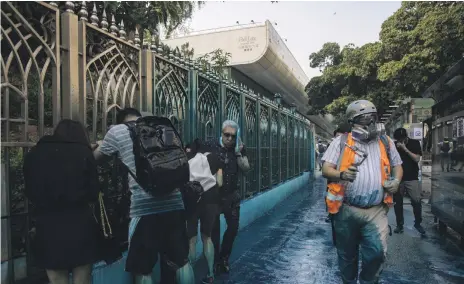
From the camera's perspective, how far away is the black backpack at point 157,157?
8.09 ft

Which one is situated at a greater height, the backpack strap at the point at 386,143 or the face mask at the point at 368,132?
the face mask at the point at 368,132

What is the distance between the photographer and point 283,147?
11.0 m

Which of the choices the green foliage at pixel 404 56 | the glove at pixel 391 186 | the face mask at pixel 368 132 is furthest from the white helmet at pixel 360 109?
the green foliage at pixel 404 56

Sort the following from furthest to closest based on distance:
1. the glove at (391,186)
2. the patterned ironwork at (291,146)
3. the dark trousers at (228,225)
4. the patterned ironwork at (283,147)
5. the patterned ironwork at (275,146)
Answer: the patterned ironwork at (291,146) → the patterned ironwork at (283,147) → the patterned ironwork at (275,146) → the dark trousers at (228,225) → the glove at (391,186)

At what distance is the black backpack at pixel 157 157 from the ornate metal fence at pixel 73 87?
373mm

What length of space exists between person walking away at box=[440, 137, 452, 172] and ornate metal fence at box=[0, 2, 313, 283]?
3.66 metres

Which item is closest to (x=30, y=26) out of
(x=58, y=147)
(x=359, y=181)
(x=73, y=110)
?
(x=73, y=110)

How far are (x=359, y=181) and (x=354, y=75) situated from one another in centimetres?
1733

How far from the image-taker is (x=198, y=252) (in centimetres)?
486

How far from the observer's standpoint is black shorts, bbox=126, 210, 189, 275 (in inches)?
102

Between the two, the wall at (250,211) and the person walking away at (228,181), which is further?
the person walking away at (228,181)

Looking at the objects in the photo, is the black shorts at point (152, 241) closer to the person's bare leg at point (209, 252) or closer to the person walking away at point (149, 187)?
the person walking away at point (149, 187)

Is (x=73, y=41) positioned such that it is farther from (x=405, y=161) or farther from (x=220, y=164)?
(x=405, y=161)

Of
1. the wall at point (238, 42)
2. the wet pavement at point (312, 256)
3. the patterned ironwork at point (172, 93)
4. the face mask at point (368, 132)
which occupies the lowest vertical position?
the wet pavement at point (312, 256)
